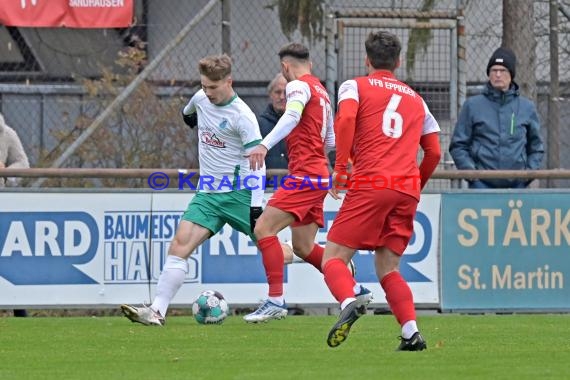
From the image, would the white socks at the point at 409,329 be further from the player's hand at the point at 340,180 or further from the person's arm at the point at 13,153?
the person's arm at the point at 13,153

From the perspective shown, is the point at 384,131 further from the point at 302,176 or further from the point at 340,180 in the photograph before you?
the point at 302,176

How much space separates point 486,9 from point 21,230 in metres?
6.65

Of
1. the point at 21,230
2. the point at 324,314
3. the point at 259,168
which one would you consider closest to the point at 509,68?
the point at 324,314

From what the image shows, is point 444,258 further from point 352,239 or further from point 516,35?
point 352,239

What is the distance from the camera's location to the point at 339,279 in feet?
28.2

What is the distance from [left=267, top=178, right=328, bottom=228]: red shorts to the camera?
10898 millimetres

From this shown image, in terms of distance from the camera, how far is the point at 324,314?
1302 cm

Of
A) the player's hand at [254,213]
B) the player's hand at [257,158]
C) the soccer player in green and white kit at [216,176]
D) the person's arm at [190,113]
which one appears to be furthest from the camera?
the person's arm at [190,113]

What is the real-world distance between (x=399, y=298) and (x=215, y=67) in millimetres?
2914

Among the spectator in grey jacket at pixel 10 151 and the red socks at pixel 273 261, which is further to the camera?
the spectator in grey jacket at pixel 10 151

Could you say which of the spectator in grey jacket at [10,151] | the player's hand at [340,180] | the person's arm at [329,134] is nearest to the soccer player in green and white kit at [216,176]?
the person's arm at [329,134]

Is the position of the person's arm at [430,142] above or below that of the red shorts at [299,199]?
above

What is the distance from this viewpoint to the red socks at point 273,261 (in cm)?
1101

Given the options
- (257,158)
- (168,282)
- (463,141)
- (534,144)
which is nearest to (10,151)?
(168,282)
